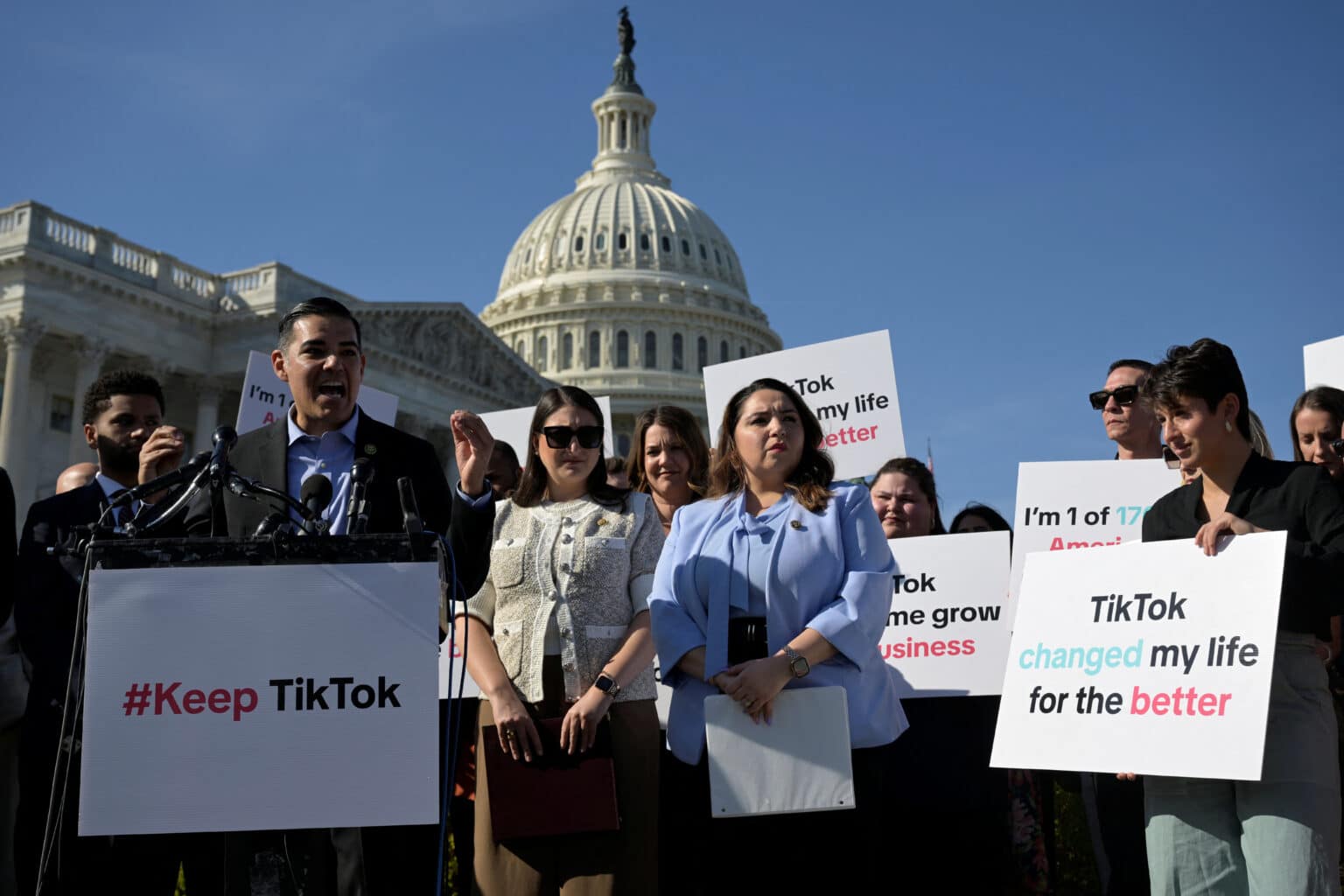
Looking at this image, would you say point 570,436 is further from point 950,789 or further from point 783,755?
point 950,789

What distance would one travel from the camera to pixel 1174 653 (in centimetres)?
347

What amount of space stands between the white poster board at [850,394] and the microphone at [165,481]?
4.23 m

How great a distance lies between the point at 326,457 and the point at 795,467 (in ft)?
4.89

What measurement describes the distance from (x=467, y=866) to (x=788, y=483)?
7.19 ft

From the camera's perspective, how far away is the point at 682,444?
5422 mm

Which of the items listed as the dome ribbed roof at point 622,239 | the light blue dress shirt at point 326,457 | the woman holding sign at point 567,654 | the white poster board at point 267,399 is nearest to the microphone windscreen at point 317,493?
the light blue dress shirt at point 326,457

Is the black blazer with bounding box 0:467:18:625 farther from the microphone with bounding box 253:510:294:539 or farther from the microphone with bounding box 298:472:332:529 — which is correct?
the microphone with bounding box 253:510:294:539

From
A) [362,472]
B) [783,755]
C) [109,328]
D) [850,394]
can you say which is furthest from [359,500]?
[109,328]

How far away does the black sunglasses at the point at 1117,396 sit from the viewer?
563cm

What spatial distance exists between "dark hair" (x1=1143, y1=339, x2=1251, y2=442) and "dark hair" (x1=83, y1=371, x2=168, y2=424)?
12.0ft

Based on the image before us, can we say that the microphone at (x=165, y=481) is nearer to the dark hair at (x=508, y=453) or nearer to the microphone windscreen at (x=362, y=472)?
the microphone windscreen at (x=362, y=472)

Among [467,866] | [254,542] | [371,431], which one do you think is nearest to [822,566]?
[371,431]

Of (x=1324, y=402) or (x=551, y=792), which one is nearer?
(x=551, y=792)

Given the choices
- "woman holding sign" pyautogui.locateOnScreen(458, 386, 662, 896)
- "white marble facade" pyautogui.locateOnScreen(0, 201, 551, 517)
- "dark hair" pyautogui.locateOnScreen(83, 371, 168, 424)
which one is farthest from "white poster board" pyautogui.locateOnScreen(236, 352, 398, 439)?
"white marble facade" pyautogui.locateOnScreen(0, 201, 551, 517)
